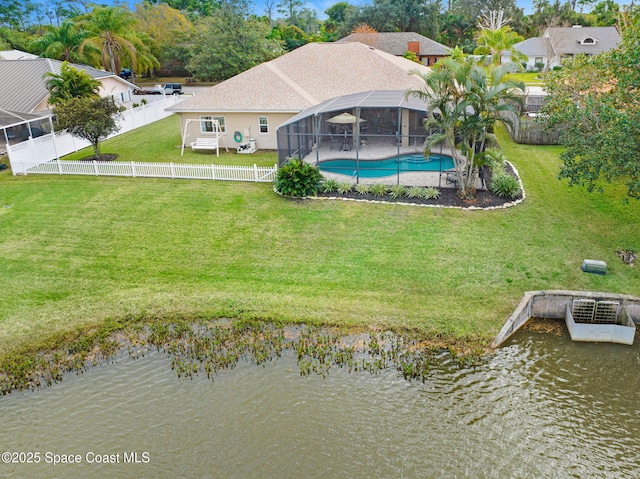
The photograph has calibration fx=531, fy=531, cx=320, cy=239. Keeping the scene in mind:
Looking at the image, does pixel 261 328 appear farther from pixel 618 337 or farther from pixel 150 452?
pixel 618 337

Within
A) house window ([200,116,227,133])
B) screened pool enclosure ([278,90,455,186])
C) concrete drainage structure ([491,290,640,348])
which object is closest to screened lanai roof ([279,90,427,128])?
screened pool enclosure ([278,90,455,186])

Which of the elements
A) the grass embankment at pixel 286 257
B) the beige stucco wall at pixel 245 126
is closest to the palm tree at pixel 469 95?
the grass embankment at pixel 286 257

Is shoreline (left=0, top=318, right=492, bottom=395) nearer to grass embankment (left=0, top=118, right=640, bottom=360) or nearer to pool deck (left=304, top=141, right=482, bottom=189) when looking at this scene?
grass embankment (left=0, top=118, right=640, bottom=360)

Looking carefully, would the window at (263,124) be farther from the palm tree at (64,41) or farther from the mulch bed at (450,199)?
the palm tree at (64,41)

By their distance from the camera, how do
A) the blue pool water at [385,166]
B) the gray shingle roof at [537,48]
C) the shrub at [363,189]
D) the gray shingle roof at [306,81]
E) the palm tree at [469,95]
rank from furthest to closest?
the gray shingle roof at [537,48] → the gray shingle roof at [306,81] → the blue pool water at [385,166] → the shrub at [363,189] → the palm tree at [469,95]

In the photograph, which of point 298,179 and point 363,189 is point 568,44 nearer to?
point 363,189
